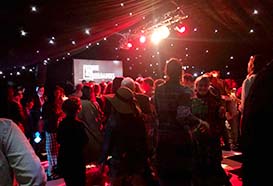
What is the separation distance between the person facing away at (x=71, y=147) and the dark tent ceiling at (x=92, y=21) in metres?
5.45

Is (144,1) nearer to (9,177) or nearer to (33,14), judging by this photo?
(33,14)

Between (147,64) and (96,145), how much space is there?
51.1ft

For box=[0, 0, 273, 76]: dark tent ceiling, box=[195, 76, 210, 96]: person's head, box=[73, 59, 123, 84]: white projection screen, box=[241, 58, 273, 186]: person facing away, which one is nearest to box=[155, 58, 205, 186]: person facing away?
box=[195, 76, 210, 96]: person's head

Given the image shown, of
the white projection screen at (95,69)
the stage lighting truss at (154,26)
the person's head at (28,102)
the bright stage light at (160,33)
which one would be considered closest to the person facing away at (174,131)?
the person's head at (28,102)

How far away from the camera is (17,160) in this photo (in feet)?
6.03

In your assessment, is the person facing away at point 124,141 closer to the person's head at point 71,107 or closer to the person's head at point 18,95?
the person's head at point 71,107

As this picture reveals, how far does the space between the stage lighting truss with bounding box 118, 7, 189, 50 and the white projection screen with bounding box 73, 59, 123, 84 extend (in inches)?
109

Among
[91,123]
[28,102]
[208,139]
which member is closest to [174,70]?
[208,139]

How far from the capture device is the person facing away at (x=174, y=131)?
3799 millimetres

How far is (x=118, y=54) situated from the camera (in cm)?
1997

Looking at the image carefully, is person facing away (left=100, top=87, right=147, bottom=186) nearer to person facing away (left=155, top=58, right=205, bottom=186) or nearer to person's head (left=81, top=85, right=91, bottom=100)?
person facing away (left=155, top=58, right=205, bottom=186)

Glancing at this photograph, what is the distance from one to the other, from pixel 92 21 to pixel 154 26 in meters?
2.38

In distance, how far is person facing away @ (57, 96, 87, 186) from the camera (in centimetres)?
468

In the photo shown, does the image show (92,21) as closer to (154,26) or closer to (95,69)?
(154,26)
